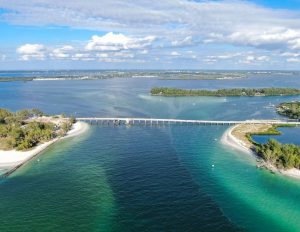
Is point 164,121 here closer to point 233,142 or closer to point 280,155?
point 233,142

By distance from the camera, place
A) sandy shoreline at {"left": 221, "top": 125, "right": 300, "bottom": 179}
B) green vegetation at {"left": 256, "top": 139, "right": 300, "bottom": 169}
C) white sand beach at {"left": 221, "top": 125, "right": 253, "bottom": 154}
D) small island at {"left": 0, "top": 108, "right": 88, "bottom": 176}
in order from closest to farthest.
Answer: sandy shoreline at {"left": 221, "top": 125, "right": 300, "bottom": 179} < green vegetation at {"left": 256, "top": 139, "right": 300, "bottom": 169} < small island at {"left": 0, "top": 108, "right": 88, "bottom": 176} < white sand beach at {"left": 221, "top": 125, "right": 253, "bottom": 154}

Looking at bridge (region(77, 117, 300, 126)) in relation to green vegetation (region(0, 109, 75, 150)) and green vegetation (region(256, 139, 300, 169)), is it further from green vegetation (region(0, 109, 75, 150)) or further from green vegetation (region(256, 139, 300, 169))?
green vegetation (region(256, 139, 300, 169))

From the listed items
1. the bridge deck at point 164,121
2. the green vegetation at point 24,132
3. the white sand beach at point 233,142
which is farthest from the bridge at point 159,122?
the white sand beach at point 233,142

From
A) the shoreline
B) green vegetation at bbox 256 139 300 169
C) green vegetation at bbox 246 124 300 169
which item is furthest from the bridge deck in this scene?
green vegetation at bbox 256 139 300 169

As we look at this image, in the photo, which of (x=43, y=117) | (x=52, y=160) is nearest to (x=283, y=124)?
(x=52, y=160)

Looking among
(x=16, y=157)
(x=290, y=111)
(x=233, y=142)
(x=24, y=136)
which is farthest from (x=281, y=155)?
(x=290, y=111)

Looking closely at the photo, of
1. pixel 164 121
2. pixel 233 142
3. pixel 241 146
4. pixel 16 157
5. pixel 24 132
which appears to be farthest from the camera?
pixel 164 121

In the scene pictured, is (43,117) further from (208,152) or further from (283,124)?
(283,124)
